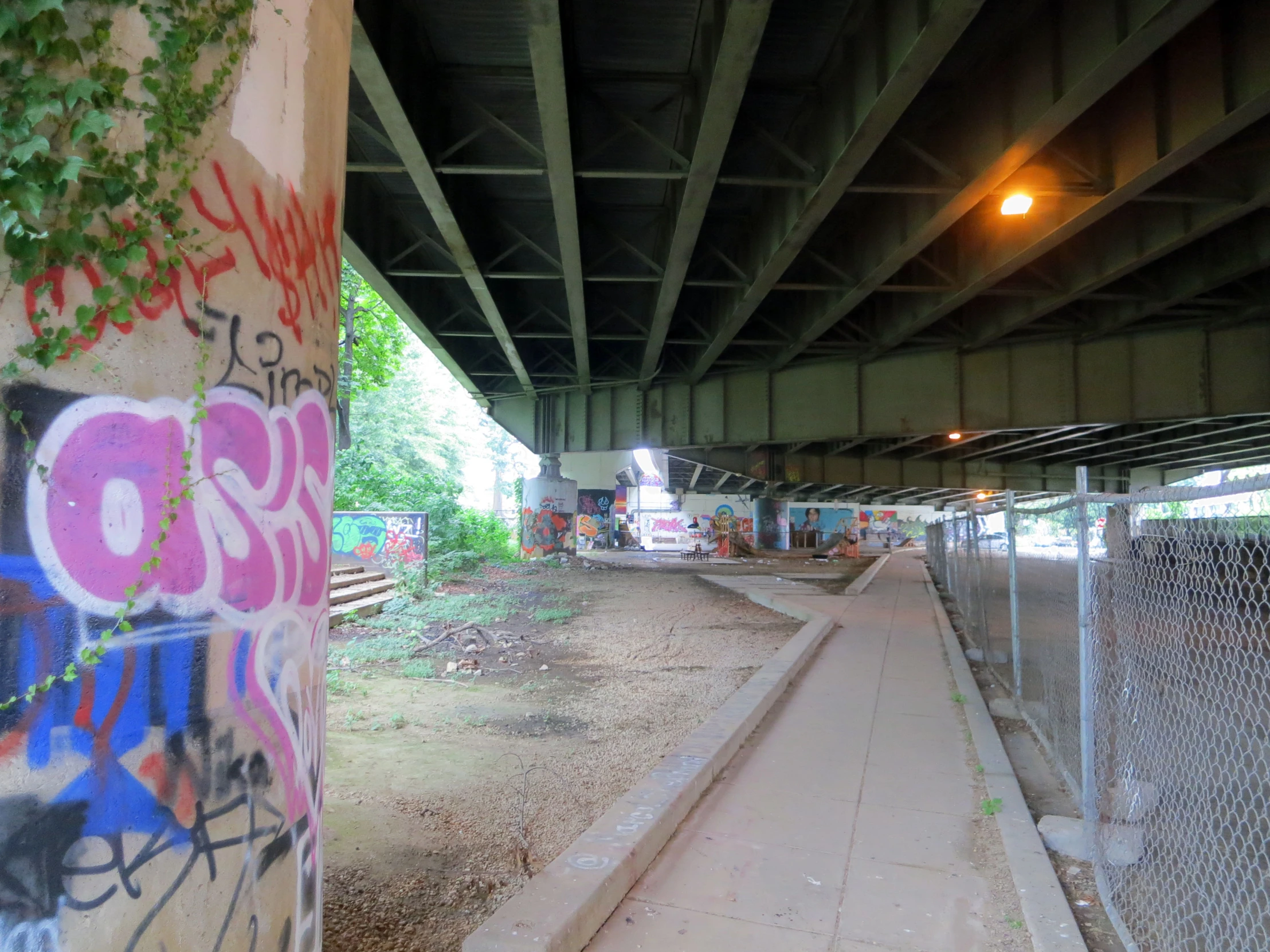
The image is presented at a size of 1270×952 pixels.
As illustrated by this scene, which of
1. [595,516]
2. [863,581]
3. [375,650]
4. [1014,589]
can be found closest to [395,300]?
[375,650]

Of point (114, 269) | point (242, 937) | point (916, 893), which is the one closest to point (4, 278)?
point (114, 269)

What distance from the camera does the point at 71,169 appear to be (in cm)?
193

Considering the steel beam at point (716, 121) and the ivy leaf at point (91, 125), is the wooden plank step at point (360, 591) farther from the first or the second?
the ivy leaf at point (91, 125)

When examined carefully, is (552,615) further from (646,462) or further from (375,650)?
(646,462)

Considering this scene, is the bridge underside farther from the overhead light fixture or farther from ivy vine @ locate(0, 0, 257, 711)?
ivy vine @ locate(0, 0, 257, 711)

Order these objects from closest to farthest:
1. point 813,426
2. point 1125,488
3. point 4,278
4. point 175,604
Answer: point 4,278 < point 175,604 < point 813,426 < point 1125,488

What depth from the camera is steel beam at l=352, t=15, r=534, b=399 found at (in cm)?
667

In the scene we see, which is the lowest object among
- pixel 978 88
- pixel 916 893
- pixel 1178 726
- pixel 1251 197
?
pixel 916 893

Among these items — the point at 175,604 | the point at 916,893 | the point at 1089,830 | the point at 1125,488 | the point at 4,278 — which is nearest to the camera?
the point at 4,278

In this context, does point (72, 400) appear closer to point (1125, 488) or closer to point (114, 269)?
point (114, 269)

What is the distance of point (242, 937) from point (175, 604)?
0.98m

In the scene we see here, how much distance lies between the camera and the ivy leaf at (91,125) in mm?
1993

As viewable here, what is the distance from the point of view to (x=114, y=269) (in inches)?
80.7

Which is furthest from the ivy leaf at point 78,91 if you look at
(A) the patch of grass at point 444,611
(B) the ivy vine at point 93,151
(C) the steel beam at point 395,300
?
(A) the patch of grass at point 444,611
